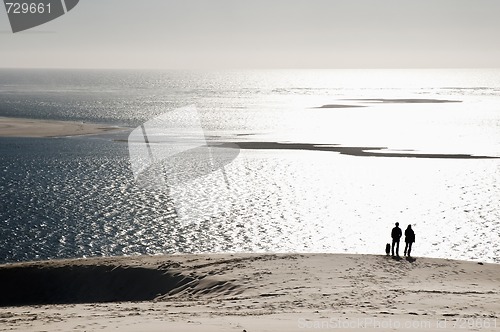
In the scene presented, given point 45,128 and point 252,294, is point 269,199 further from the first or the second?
point 45,128

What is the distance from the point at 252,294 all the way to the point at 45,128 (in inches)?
3397

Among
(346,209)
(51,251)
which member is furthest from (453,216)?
(51,251)

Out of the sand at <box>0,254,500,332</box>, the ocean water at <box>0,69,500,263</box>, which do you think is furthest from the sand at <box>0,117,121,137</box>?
the sand at <box>0,254,500,332</box>

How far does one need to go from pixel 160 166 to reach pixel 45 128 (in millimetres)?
39537

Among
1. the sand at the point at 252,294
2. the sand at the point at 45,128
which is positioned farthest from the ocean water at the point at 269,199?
the sand at the point at 252,294

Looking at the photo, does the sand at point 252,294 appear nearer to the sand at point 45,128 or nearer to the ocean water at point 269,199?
the ocean water at point 269,199

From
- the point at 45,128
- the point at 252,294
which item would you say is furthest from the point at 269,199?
the point at 45,128

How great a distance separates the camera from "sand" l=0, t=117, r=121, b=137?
94.5 m

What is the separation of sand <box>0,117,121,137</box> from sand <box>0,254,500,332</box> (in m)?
68.8

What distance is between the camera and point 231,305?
21.1m

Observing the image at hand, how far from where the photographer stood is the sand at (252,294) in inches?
688

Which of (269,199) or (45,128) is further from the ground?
(45,128)

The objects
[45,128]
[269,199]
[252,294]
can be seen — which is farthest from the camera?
[45,128]

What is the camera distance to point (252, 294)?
23344mm
